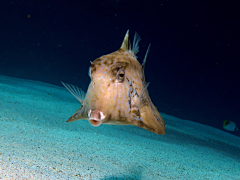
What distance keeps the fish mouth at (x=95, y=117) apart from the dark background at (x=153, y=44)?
55.9 ft

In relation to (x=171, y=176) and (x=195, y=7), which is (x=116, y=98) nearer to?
(x=171, y=176)

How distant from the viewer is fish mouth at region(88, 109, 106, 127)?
2.62 ft

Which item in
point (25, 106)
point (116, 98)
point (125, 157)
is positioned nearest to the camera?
point (116, 98)

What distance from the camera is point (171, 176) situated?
10.1 feet

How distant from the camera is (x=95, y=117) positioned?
804 mm

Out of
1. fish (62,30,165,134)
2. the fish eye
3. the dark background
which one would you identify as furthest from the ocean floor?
the dark background

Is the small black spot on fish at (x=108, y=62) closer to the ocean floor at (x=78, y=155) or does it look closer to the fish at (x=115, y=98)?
the fish at (x=115, y=98)

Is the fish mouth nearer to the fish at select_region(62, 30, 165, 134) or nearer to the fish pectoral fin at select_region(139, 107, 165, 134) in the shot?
the fish at select_region(62, 30, 165, 134)

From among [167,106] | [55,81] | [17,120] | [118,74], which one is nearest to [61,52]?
[55,81]

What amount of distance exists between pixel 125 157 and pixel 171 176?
936mm

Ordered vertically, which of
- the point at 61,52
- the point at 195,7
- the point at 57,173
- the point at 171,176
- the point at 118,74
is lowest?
the point at 171,176

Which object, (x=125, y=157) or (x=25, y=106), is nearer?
(x=125, y=157)

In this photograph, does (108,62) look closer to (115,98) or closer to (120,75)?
(120,75)

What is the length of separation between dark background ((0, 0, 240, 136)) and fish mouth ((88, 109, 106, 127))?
1704cm
